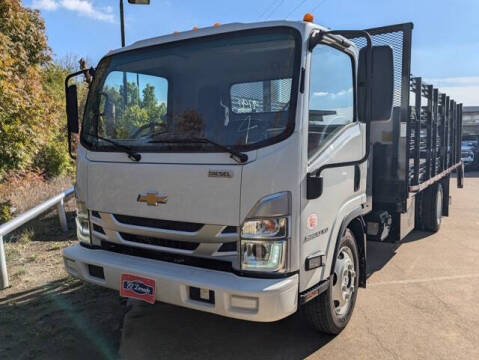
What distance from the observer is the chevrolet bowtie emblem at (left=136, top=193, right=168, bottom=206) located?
289cm

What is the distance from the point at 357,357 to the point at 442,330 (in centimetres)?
92

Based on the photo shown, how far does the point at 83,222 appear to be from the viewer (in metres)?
3.44

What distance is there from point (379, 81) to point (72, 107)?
2582mm

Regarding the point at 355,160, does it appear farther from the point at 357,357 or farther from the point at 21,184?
the point at 21,184

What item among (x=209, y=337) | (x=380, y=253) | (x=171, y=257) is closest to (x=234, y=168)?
(x=171, y=257)

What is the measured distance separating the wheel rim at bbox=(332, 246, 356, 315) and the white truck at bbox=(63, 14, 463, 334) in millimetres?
16

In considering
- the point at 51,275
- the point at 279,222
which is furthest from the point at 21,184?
the point at 279,222

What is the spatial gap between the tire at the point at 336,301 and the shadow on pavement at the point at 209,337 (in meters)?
0.18

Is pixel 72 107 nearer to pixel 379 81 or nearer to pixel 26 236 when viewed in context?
pixel 379 81

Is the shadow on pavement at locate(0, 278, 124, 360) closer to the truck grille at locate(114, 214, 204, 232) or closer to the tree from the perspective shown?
the truck grille at locate(114, 214, 204, 232)

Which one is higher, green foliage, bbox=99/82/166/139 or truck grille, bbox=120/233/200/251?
green foliage, bbox=99/82/166/139

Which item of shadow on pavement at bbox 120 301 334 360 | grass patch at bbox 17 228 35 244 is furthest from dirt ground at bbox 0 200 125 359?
grass patch at bbox 17 228 35 244

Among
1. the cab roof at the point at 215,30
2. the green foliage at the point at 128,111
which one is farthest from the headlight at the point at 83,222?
the cab roof at the point at 215,30

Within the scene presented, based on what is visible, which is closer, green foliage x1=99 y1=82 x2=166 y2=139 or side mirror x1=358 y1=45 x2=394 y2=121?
side mirror x1=358 y1=45 x2=394 y2=121
